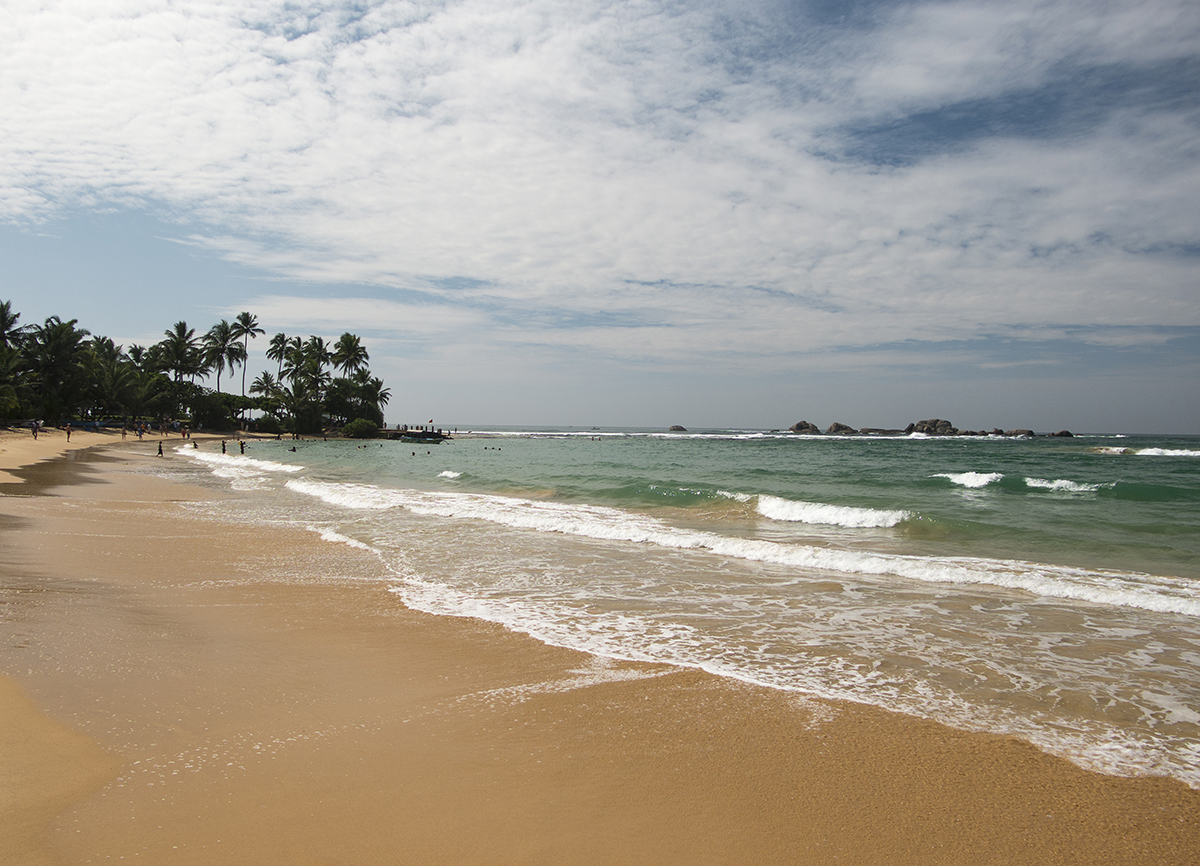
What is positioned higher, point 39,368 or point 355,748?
point 39,368

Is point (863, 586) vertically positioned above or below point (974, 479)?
below

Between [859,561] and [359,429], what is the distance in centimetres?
8340

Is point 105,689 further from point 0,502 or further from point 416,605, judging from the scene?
point 0,502

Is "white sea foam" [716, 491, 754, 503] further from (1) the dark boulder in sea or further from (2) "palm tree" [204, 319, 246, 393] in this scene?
(1) the dark boulder in sea

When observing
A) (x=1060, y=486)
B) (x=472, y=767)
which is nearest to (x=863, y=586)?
(x=472, y=767)

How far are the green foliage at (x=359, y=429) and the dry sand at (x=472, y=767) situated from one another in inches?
3270

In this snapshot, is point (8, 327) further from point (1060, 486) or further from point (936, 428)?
point (936, 428)

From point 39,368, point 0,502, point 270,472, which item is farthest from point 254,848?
point 39,368

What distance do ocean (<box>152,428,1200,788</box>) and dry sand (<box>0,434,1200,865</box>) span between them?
69cm

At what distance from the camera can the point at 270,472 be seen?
31.8 m

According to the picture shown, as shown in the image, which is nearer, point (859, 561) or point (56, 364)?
point (859, 561)

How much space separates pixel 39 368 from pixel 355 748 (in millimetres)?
72726

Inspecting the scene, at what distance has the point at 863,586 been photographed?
9.44 metres

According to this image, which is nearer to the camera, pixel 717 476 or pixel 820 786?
pixel 820 786
